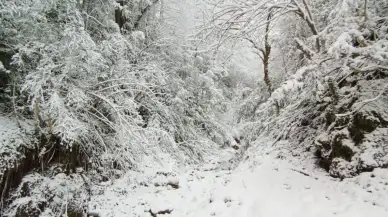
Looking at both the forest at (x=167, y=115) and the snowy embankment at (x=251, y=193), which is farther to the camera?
the forest at (x=167, y=115)

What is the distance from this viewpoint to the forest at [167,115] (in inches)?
180

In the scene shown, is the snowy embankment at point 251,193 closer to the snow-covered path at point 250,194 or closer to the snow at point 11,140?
the snow-covered path at point 250,194

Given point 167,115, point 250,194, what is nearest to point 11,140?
point 167,115

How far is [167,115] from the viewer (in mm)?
8953

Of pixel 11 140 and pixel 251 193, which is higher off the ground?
pixel 11 140

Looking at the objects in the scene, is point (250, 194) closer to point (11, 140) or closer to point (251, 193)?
point (251, 193)

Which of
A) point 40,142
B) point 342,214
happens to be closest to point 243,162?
point 342,214

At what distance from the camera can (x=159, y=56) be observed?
32.7 feet

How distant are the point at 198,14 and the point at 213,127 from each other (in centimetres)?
420

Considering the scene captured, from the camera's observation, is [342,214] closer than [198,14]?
Yes

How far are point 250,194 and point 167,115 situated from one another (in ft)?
13.6

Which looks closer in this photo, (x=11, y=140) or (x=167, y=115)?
(x=11, y=140)

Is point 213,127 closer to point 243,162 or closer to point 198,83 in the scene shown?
point 198,83

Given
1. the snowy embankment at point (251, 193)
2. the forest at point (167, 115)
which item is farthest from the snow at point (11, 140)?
the snowy embankment at point (251, 193)
